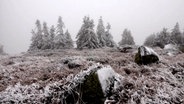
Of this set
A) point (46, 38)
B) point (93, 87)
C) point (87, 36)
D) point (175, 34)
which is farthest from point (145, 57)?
point (175, 34)

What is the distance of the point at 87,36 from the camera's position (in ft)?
114

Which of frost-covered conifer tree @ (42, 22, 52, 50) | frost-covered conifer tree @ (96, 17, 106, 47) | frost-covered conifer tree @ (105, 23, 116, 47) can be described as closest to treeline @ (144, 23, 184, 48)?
frost-covered conifer tree @ (105, 23, 116, 47)

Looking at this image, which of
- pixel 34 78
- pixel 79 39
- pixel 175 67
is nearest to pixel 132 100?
pixel 34 78

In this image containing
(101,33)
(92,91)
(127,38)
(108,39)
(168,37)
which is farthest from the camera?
(127,38)

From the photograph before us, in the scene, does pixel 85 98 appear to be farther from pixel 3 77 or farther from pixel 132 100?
pixel 3 77

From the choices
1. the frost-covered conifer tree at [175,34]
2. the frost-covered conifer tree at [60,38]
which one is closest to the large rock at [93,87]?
the frost-covered conifer tree at [60,38]

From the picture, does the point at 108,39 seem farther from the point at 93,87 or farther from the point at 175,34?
the point at 93,87

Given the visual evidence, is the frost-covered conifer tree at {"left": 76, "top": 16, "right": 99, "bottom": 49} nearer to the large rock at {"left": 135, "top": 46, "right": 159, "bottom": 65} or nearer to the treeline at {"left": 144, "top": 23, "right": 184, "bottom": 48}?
the treeline at {"left": 144, "top": 23, "right": 184, "bottom": 48}


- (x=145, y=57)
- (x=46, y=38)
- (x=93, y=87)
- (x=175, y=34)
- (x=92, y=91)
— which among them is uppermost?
(x=46, y=38)

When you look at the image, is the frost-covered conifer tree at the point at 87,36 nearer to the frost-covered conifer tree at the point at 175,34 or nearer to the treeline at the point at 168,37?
the treeline at the point at 168,37

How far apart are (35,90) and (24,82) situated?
103 cm

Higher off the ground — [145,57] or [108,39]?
[108,39]

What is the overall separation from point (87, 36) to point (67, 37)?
6.94 meters

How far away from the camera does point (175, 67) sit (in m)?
9.79
